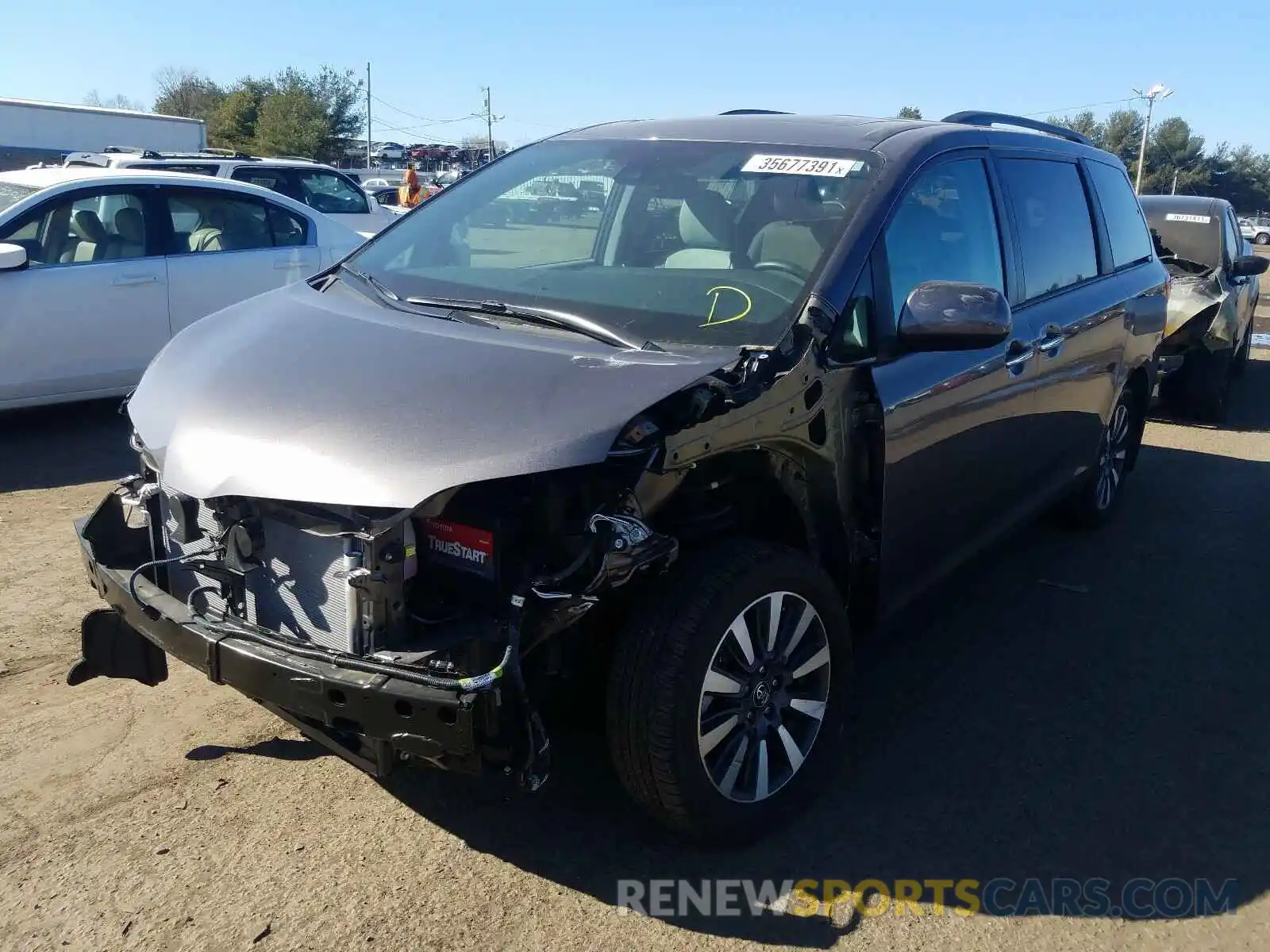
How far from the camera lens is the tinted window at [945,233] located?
11.7ft

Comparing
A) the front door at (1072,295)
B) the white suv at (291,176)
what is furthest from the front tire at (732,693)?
the white suv at (291,176)

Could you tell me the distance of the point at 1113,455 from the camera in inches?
242

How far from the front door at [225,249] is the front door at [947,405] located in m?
5.18

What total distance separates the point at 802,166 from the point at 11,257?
4.85 m

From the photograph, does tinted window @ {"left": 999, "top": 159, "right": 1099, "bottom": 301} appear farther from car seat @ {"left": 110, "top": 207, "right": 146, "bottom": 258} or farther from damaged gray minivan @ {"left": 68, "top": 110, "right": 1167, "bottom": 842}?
car seat @ {"left": 110, "top": 207, "right": 146, "bottom": 258}

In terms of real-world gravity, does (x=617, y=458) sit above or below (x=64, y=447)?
above

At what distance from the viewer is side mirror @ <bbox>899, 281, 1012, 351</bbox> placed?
10.8 ft

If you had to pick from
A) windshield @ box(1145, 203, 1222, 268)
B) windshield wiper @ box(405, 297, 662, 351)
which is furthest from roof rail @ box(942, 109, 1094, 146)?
windshield @ box(1145, 203, 1222, 268)

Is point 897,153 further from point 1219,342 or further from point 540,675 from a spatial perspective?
point 1219,342

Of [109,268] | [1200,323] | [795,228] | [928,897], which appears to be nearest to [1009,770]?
[928,897]

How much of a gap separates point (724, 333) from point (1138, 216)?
393 cm

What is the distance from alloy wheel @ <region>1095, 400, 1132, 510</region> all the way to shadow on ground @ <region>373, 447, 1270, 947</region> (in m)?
0.80

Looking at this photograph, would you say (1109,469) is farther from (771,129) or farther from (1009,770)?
(771,129)

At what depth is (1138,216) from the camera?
6090mm
